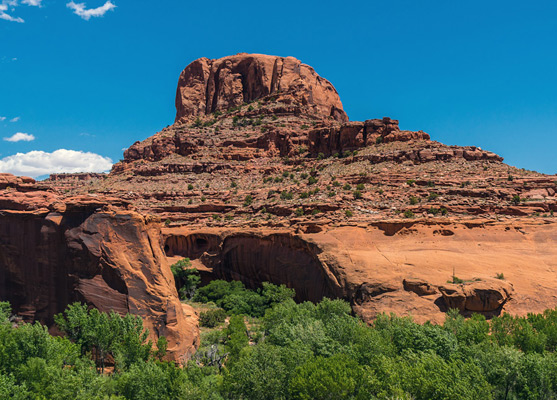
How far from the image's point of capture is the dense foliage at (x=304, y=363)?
12648 millimetres

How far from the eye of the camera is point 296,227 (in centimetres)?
3288

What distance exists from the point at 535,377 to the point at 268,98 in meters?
80.7

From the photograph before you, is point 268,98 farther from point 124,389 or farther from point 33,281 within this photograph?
point 124,389

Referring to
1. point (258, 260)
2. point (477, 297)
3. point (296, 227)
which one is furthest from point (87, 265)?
point (477, 297)

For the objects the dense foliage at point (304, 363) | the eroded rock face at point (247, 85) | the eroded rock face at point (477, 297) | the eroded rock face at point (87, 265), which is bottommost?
the dense foliage at point (304, 363)

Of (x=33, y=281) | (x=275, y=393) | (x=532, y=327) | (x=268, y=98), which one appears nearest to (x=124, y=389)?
(x=275, y=393)

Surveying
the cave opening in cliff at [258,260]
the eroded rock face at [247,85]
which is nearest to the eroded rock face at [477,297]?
the cave opening in cliff at [258,260]

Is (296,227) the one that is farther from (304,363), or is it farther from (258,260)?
(304,363)

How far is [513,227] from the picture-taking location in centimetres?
2952

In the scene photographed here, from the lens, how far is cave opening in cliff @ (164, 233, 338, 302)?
29094 millimetres

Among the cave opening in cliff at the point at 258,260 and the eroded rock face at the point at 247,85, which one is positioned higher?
the eroded rock face at the point at 247,85

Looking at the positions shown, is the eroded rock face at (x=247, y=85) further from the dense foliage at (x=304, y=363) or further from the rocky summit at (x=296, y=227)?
the dense foliage at (x=304, y=363)

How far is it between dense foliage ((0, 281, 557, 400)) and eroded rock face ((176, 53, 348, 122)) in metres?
73.6

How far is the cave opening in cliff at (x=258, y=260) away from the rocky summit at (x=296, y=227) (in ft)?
0.54
